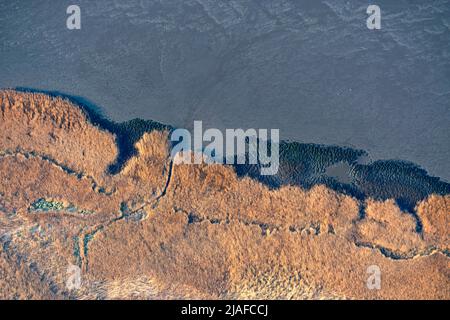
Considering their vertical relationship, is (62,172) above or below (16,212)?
above

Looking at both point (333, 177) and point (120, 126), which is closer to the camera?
point (333, 177)

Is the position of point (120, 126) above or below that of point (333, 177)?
above

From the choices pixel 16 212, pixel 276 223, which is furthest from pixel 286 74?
pixel 16 212

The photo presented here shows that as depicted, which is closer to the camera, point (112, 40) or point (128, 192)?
point (128, 192)

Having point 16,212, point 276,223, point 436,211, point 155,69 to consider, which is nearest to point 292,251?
point 276,223

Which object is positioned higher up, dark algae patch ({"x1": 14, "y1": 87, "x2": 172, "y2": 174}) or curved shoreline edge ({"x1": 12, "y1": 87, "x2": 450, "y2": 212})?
dark algae patch ({"x1": 14, "y1": 87, "x2": 172, "y2": 174})

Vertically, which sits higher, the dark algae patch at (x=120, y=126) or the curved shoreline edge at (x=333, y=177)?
the dark algae patch at (x=120, y=126)

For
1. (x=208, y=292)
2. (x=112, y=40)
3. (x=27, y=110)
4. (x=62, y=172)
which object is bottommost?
(x=208, y=292)

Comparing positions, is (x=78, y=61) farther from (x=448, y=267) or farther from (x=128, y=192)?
(x=448, y=267)

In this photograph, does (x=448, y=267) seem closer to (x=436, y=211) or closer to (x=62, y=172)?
(x=436, y=211)
